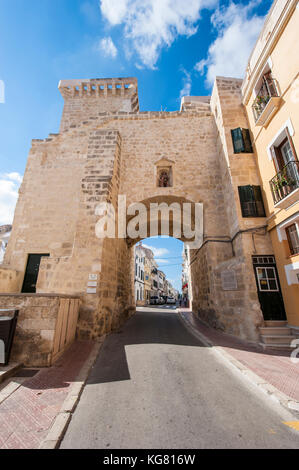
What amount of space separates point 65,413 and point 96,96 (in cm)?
1844

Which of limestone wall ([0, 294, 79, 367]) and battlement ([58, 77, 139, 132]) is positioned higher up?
battlement ([58, 77, 139, 132])

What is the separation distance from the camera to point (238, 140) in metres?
8.02

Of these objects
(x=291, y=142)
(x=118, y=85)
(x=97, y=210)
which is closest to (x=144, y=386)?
(x=97, y=210)

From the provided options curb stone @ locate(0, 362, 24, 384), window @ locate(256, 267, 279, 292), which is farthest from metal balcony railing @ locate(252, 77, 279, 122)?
curb stone @ locate(0, 362, 24, 384)

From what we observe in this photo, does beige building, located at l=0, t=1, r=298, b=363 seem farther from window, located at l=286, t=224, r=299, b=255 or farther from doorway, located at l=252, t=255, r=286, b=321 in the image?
window, located at l=286, t=224, r=299, b=255

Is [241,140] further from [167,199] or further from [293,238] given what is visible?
[293,238]

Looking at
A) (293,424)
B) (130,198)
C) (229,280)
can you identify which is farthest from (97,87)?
(293,424)

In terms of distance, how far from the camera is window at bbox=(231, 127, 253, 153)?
7879 millimetres

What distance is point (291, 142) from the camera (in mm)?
5895

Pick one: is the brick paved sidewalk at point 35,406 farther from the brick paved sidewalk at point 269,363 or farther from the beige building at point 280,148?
the beige building at point 280,148

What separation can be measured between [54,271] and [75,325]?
1.95 m

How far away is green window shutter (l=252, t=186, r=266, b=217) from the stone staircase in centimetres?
377

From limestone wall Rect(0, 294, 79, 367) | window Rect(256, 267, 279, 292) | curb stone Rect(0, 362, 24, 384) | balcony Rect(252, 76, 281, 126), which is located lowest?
curb stone Rect(0, 362, 24, 384)

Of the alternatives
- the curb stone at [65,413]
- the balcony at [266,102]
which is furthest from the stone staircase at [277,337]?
the balcony at [266,102]
